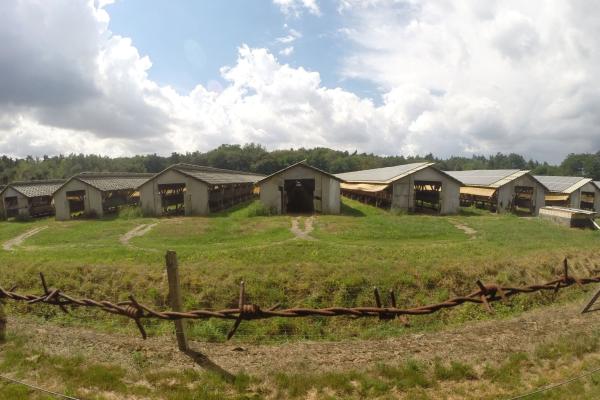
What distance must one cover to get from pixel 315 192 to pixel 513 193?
22114mm

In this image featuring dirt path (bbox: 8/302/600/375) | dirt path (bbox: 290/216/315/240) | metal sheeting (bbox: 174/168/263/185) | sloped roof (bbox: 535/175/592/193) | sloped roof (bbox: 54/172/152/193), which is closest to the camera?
dirt path (bbox: 8/302/600/375)

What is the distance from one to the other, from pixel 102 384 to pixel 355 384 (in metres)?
3.93

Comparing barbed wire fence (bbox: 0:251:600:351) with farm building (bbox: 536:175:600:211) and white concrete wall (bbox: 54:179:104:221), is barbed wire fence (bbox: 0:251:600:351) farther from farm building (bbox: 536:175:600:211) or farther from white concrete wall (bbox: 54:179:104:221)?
farm building (bbox: 536:175:600:211)

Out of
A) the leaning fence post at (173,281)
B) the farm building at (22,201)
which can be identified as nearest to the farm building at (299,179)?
the leaning fence post at (173,281)

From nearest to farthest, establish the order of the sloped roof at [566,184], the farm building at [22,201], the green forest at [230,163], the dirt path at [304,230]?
the dirt path at [304,230]
the farm building at [22,201]
the sloped roof at [566,184]
the green forest at [230,163]

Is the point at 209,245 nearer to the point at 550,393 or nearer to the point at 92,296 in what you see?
the point at 92,296

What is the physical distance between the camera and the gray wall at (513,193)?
33938 millimetres

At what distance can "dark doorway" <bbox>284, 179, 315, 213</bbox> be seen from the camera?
34.1 meters


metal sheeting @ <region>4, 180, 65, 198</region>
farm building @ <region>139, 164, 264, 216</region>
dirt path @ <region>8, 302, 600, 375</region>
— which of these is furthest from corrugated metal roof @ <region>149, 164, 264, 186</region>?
dirt path @ <region>8, 302, 600, 375</region>

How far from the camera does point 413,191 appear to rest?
31.7m

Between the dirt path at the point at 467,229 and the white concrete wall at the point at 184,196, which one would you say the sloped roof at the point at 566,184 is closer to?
the dirt path at the point at 467,229

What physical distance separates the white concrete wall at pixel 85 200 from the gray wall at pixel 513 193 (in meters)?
40.9

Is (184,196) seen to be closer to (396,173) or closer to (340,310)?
(396,173)

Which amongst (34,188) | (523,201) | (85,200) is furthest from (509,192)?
(34,188)
